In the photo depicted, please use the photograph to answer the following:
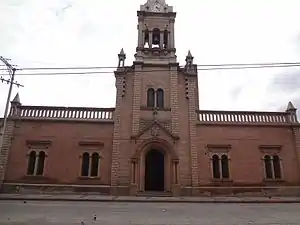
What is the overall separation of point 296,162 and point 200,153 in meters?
7.93

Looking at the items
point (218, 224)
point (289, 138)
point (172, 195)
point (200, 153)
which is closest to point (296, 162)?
point (289, 138)

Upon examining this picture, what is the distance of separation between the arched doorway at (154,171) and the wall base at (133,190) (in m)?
2.05

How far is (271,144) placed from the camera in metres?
24.2

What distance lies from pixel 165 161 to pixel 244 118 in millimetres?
7838

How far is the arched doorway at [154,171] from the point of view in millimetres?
24203

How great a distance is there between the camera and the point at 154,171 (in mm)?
24641

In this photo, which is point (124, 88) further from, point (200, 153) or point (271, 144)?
point (271, 144)

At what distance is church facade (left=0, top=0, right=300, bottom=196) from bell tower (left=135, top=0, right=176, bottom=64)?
2612 mm

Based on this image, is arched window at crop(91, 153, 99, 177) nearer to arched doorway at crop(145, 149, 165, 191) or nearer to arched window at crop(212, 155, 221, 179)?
arched doorway at crop(145, 149, 165, 191)

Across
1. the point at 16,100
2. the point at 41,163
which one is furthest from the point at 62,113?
the point at 41,163

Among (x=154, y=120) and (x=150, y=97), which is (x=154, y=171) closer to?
(x=154, y=120)

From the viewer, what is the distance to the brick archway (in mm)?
22844

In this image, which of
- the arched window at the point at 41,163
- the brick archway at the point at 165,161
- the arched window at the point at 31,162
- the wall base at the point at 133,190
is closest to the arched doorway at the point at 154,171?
the brick archway at the point at 165,161

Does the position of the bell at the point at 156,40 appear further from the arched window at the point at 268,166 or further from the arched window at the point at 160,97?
the arched window at the point at 268,166
